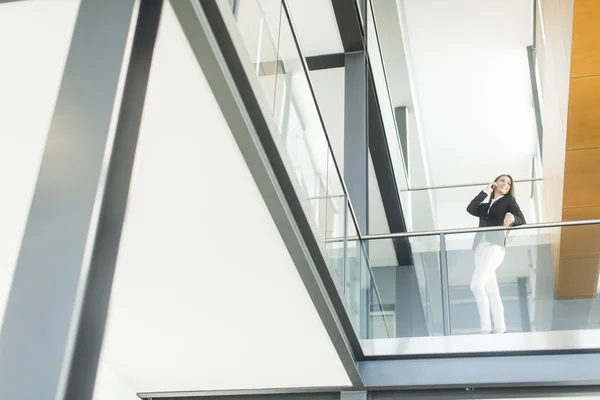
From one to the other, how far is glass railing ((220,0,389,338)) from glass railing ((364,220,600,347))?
9.8 inches

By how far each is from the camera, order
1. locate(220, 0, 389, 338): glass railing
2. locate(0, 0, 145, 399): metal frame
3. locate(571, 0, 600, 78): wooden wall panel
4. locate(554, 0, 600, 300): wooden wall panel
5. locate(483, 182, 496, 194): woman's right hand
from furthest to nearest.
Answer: locate(483, 182, 496, 194): woman's right hand, locate(554, 0, 600, 300): wooden wall panel, locate(571, 0, 600, 78): wooden wall panel, locate(220, 0, 389, 338): glass railing, locate(0, 0, 145, 399): metal frame

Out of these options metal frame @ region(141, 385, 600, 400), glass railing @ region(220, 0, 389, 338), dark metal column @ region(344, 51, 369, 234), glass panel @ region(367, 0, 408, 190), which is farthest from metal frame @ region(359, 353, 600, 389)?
glass panel @ region(367, 0, 408, 190)

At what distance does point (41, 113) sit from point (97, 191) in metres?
1.24

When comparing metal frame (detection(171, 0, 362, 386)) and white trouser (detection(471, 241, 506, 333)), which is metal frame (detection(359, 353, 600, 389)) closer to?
white trouser (detection(471, 241, 506, 333))

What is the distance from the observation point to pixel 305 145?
4.50 m

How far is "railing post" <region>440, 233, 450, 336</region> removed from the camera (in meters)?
5.83

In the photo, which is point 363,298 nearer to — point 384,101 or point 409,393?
point 409,393

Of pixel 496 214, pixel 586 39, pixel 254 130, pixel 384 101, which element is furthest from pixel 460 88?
pixel 254 130

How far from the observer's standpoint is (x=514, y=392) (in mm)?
5469

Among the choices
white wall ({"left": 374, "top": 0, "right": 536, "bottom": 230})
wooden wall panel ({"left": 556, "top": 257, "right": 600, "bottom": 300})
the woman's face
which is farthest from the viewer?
white wall ({"left": 374, "top": 0, "right": 536, "bottom": 230})

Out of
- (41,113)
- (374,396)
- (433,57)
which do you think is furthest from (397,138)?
(41,113)

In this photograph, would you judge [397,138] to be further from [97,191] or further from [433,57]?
[97,191]

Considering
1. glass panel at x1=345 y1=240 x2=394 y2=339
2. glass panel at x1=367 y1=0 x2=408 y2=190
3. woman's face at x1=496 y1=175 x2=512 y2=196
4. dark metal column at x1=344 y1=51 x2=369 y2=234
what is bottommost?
glass panel at x1=345 y1=240 x2=394 y2=339

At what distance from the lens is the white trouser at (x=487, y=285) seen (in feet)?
18.9
